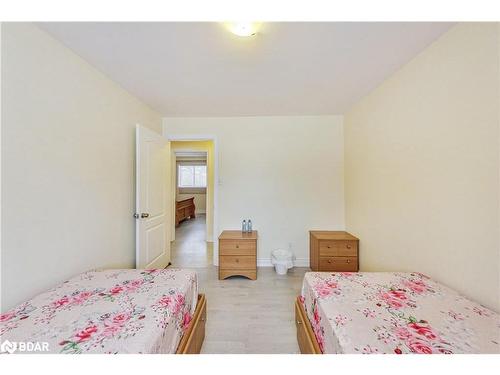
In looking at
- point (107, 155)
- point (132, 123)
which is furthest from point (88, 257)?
point (132, 123)

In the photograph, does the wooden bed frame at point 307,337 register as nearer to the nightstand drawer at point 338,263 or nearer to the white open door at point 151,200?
the nightstand drawer at point 338,263

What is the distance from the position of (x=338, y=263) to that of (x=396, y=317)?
5.36 feet

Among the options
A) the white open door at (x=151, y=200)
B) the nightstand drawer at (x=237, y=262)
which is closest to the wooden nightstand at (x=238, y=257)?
the nightstand drawer at (x=237, y=262)

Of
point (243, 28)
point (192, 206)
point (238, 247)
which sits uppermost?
point (243, 28)

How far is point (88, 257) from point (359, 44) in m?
2.74

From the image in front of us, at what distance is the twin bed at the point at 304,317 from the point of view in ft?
2.64

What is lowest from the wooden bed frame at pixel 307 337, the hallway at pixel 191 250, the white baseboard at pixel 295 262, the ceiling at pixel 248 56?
the hallway at pixel 191 250

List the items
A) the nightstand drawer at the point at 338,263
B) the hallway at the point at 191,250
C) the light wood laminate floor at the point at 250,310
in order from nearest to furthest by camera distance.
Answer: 1. the light wood laminate floor at the point at 250,310
2. the nightstand drawer at the point at 338,263
3. the hallway at the point at 191,250

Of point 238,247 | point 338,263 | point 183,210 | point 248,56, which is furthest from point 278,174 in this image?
point 183,210

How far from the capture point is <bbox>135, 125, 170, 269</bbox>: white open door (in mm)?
2207

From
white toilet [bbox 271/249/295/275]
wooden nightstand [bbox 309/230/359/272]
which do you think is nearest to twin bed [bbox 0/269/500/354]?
wooden nightstand [bbox 309/230/359/272]

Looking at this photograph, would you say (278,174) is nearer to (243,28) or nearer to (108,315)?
(243,28)

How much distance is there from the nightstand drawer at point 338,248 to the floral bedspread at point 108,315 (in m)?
1.77

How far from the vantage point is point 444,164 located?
132cm
